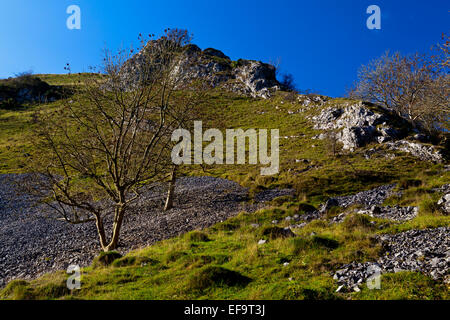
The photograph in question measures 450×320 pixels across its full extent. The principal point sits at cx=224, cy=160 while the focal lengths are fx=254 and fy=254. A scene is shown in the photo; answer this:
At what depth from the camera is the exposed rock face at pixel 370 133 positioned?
134ft

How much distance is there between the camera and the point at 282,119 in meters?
83.1

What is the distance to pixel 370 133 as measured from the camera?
4988cm

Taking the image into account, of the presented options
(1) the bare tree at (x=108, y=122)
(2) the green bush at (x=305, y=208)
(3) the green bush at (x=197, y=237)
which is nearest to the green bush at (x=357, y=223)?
(2) the green bush at (x=305, y=208)

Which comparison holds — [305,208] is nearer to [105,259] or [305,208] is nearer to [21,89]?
[105,259]

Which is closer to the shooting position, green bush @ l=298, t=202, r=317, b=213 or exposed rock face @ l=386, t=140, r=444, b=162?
green bush @ l=298, t=202, r=317, b=213

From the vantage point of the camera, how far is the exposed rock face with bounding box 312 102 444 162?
40.8m

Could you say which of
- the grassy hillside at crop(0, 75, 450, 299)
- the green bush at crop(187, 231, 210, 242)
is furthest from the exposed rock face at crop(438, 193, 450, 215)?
the green bush at crop(187, 231, 210, 242)

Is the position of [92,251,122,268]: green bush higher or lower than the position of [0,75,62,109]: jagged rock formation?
lower

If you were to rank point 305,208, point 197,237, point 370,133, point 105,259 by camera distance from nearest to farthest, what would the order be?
1. point 105,259
2. point 197,237
3. point 305,208
4. point 370,133

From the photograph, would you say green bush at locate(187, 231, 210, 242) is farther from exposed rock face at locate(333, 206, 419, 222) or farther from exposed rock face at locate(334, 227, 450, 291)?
exposed rock face at locate(334, 227, 450, 291)

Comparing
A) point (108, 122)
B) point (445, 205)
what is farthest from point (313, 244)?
point (108, 122)

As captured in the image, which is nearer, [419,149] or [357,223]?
[357,223]

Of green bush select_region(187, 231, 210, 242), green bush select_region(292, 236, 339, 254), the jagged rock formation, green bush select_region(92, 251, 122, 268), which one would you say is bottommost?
green bush select_region(92, 251, 122, 268)

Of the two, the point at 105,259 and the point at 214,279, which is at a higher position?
the point at 214,279
